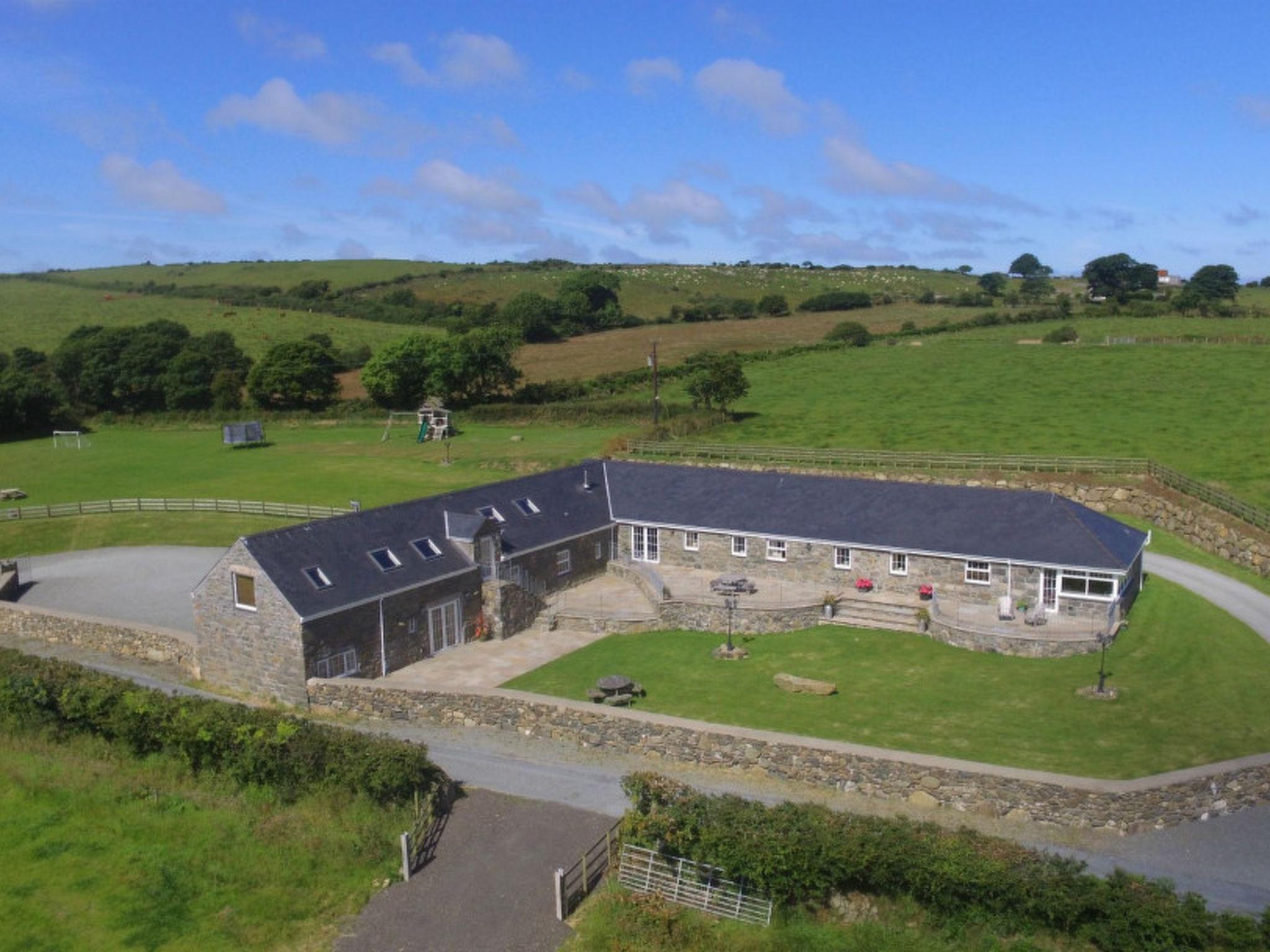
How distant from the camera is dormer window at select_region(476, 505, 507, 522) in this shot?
115 feet

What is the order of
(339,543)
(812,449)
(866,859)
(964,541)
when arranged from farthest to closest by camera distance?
(812,449) < (964,541) < (339,543) < (866,859)

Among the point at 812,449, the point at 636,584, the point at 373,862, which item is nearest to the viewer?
the point at 373,862

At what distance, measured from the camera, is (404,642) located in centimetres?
3034

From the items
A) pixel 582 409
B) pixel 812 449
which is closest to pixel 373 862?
pixel 812 449

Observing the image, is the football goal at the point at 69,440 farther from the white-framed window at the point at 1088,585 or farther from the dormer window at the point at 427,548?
the white-framed window at the point at 1088,585

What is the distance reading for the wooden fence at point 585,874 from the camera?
1716cm

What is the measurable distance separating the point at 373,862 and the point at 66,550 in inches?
1345

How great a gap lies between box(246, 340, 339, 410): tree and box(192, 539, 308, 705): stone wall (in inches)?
2166

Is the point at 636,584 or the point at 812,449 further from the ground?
the point at 812,449

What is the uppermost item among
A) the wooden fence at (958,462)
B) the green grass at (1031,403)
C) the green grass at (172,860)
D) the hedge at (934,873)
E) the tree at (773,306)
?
the tree at (773,306)

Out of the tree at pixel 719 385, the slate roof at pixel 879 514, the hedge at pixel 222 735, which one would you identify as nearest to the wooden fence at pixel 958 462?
the tree at pixel 719 385

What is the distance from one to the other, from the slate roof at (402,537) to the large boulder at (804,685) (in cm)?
1109

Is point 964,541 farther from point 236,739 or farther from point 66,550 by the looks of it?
point 66,550

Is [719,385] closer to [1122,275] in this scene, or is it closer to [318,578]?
[318,578]
